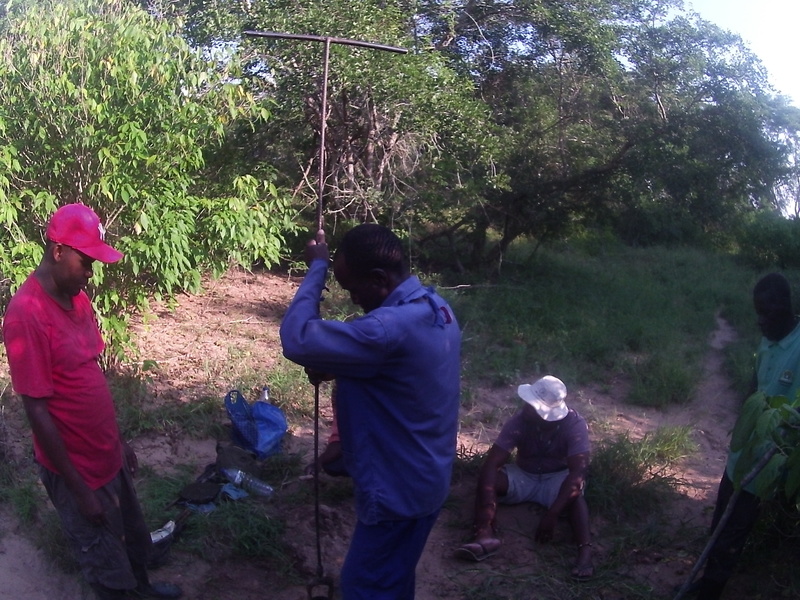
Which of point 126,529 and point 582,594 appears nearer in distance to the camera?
point 126,529

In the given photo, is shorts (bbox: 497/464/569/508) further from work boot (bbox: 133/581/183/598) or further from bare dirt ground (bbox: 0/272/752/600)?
work boot (bbox: 133/581/183/598)

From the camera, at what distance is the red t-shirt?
9.02 ft

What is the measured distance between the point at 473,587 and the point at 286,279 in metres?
5.73

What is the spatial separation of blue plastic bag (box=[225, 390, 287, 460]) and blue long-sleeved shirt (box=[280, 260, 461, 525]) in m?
2.70

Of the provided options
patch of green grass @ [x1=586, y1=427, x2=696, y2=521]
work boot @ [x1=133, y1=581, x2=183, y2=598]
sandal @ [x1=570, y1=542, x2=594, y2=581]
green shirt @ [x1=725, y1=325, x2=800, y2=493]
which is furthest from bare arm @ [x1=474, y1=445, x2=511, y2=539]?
work boot @ [x1=133, y1=581, x2=183, y2=598]

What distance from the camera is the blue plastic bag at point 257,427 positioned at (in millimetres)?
5121

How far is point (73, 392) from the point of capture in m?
2.92

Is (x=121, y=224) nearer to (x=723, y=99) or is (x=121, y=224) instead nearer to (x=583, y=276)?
(x=583, y=276)

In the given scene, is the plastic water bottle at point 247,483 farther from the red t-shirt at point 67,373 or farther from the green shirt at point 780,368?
the green shirt at point 780,368

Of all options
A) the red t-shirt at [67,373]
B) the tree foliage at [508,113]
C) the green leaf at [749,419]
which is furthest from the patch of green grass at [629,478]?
the tree foliage at [508,113]

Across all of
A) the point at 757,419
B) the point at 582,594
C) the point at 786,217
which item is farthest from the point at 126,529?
the point at 786,217

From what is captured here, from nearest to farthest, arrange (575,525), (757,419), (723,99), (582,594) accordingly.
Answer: (757,419)
(582,594)
(575,525)
(723,99)

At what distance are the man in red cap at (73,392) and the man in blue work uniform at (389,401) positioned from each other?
0.96 metres

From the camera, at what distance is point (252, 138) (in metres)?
8.48
